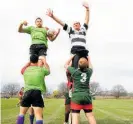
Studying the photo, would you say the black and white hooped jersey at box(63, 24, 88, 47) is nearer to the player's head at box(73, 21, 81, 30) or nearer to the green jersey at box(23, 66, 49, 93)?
the player's head at box(73, 21, 81, 30)

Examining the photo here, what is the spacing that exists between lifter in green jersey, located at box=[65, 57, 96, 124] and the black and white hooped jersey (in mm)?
2263

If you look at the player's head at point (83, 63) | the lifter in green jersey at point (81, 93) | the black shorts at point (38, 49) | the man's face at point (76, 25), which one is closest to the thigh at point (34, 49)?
the black shorts at point (38, 49)

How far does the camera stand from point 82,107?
413 inches

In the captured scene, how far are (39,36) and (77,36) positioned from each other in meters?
1.24

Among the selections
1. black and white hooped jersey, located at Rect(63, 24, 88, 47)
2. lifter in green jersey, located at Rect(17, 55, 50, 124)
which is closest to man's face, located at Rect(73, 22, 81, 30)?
black and white hooped jersey, located at Rect(63, 24, 88, 47)

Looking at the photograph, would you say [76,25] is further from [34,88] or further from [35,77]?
[34,88]

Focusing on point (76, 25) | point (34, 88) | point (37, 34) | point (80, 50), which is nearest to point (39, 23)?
point (37, 34)

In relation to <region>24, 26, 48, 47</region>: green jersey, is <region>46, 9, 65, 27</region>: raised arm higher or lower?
higher

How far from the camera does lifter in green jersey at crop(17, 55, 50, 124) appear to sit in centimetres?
1064

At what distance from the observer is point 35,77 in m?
10.8

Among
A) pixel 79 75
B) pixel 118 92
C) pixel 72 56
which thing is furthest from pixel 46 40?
pixel 118 92

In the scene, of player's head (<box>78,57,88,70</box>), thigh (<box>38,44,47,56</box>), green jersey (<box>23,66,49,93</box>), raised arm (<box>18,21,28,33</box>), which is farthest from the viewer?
thigh (<box>38,44,47,56</box>)

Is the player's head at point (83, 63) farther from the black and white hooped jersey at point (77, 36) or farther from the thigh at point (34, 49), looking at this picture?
the thigh at point (34, 49)

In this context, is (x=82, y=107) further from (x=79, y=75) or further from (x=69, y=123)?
(x=69, y=123)
